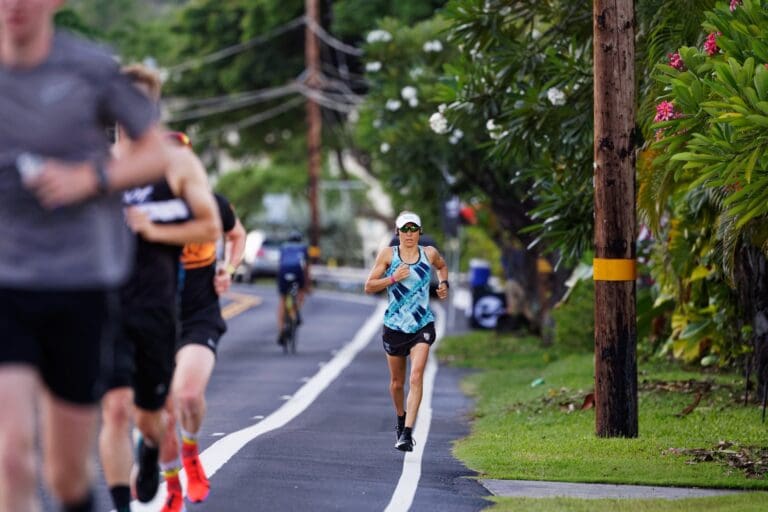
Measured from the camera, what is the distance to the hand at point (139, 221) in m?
7.24

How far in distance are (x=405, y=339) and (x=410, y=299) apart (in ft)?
1.04

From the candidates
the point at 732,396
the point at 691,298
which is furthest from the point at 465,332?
the point at 732,396

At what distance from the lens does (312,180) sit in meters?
48.4

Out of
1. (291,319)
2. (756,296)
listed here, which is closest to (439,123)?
(756,296)

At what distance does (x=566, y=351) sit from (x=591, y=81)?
9.58 metres

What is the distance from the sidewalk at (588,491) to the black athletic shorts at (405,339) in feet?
6.88

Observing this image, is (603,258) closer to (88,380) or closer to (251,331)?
(88,380)

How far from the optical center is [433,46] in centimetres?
2708

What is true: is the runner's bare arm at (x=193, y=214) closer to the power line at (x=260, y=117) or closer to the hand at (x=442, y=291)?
the hand at (x=442, y=291)

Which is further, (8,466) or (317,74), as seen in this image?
(317,74)

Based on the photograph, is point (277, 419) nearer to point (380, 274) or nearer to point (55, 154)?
point (380, 274)

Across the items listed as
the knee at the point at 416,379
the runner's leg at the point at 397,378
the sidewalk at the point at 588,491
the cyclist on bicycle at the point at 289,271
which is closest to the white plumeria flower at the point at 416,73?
the cyclist on bicycle at the point at 289,271

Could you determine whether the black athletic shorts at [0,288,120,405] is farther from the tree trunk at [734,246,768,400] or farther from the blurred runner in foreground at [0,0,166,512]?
the tree trunk at [734,246,768,400]

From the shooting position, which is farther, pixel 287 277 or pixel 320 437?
pixel 287 277
